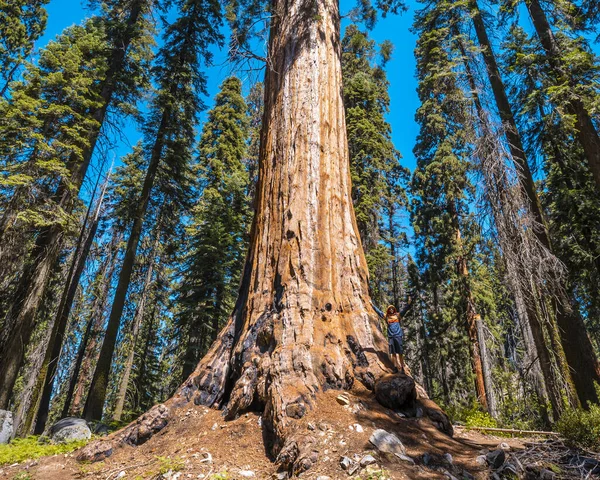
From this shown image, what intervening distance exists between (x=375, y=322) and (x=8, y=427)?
770 cm

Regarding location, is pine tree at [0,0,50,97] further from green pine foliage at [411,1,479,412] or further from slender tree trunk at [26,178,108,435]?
green pine foliage at [411,1,479,412]

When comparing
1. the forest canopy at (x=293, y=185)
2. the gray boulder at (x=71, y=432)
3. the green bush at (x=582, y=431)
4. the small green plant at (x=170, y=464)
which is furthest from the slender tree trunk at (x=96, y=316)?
the green bush at (x=582, y=431)

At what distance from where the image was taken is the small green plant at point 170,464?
3215mm

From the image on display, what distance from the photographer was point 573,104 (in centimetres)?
822

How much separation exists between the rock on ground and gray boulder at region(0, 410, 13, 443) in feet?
24.8

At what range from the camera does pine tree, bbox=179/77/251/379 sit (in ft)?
44.1

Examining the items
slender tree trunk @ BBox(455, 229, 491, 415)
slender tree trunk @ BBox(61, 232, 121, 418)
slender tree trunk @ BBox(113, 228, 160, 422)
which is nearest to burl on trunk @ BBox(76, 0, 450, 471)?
slender tree trunk @ BBox(455, 229, 491, 415)

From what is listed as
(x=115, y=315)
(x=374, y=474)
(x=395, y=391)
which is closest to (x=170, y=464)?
(x=374, y=474)

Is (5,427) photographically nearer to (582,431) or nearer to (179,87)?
(582,431)

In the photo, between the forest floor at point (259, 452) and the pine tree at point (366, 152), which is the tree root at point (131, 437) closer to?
the forest floor at point (259, 452)

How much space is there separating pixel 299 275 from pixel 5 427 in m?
7.05

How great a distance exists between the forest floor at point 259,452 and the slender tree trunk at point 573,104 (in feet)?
23.8

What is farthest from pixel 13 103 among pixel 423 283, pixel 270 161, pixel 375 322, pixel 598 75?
pixel 423 283

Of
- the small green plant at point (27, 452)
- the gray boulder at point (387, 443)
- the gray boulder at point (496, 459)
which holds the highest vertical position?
the gray boulder at point (387, 443)
